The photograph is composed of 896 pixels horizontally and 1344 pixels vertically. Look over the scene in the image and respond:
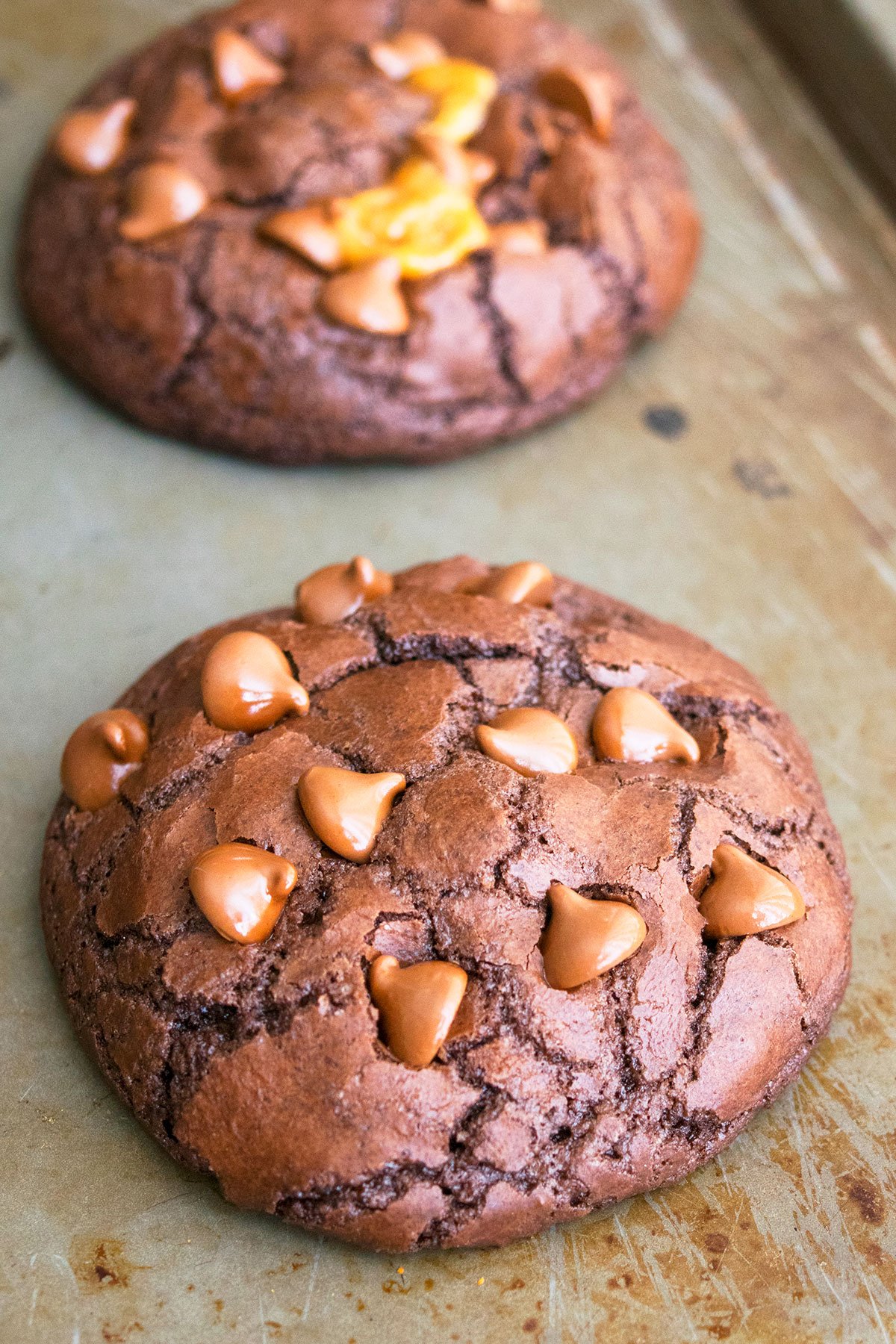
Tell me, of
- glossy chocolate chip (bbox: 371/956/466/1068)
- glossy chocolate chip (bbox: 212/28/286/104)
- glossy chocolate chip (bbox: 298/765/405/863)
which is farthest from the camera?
glossy chocolate chip (bbox: 212/28/286/104)

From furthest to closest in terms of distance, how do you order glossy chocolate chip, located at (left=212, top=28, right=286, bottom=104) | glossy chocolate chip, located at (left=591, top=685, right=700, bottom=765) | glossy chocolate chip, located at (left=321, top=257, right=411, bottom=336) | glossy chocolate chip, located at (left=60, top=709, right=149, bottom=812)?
glossy chocolate chip, located at (left=212, top=28, right=286, bottom=104) → glossy chocolate chip, located at (left=321, top=257, right=411, bottom=336) → glossy chocolate chip, located at (left=60, top=709, right=149, bottom=812) → glossy chocolate chip, located at (left=591, top=685, right=700, bottom=765)

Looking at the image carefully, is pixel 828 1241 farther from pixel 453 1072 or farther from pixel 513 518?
pixel 513 518

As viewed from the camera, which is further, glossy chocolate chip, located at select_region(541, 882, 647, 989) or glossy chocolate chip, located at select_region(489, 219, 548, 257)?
glossy chocolate chip, located at select_region(489, 219, 548, 257)

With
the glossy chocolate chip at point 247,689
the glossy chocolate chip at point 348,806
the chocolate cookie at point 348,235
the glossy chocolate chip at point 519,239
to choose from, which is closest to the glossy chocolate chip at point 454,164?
the chocolate cookie at point 348,235

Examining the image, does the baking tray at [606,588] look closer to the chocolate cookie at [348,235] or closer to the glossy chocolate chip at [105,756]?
the chocolate cookie at [348,235]

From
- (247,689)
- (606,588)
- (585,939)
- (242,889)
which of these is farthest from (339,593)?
(606,588)

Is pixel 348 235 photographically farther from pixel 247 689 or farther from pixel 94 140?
pixel 247 689

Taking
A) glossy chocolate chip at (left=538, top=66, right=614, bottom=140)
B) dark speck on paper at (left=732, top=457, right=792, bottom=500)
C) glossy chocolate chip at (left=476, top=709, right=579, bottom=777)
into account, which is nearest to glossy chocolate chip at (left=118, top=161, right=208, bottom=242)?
glossy chocolate chip at (left=538, top=66, right=614, bottom=140)

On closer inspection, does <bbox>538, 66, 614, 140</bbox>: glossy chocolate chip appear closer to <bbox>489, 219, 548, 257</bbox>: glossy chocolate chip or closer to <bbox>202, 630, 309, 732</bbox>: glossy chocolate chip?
<bbox>489, 219, 548, 257</bbox>: glossy chocolate chip
